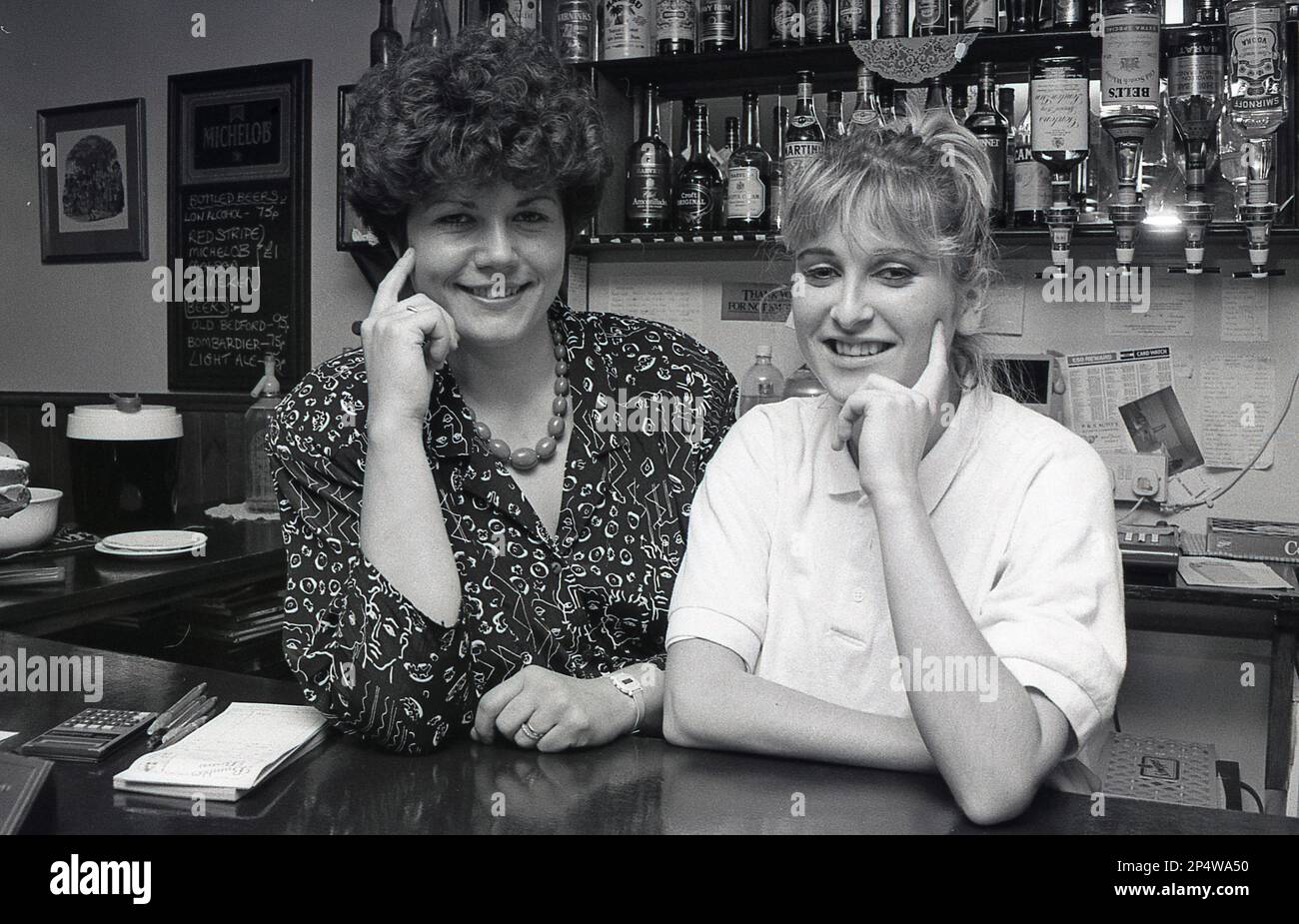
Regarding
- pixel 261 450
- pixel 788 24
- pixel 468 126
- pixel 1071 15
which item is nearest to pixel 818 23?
pixel 788 24

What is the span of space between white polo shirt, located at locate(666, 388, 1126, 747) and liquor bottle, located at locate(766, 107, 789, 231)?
1.38 metres

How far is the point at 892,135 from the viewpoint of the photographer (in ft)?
4.13

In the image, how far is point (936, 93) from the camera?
253 cm

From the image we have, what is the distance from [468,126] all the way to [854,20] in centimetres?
154

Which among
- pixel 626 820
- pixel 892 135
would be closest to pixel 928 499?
pixel 892 135

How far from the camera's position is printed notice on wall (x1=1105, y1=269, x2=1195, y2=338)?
2562mm

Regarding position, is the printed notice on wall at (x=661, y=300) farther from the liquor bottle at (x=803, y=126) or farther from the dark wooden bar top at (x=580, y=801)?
the dark wooden bar top at (x=580, y=801)

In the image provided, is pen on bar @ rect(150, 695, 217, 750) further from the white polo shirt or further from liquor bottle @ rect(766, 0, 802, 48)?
liquor bottle @ rect(766, 0, 802, 48)

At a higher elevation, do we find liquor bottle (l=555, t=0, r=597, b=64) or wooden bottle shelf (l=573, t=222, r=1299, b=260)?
liquor bottle (l=555, t=0, r=597, b=64)

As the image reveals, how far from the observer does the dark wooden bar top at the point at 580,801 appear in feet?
2.81

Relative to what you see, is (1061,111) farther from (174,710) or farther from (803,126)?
(174,710)

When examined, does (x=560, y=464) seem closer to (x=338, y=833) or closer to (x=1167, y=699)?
(x=338, y=833)

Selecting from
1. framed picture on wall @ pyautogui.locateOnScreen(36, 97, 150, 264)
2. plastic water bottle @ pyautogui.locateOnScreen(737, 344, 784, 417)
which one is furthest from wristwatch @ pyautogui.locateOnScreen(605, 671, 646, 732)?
framed picture on wall @ pyautogui.locateOnScreen(36, 97, 150, 264)
